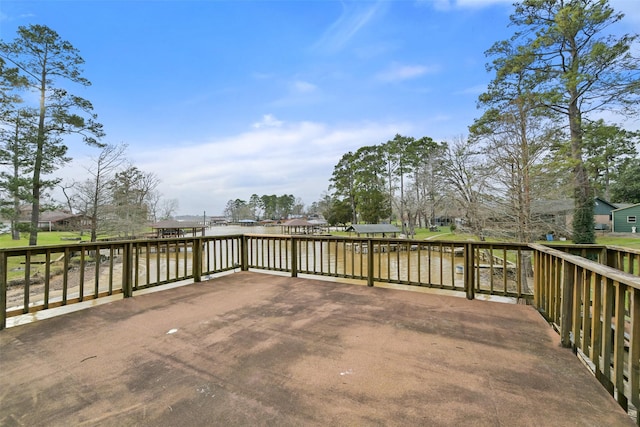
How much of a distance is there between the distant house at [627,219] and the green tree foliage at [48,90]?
35438 millimetres

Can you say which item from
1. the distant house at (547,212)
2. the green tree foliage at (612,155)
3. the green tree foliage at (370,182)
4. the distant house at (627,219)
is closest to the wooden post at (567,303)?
the distant house at (547,212)

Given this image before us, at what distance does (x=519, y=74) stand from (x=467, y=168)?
13.4ft

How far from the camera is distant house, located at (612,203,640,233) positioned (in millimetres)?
20125

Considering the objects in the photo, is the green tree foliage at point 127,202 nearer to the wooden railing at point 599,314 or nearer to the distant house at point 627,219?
the wooden railing at point 599,314

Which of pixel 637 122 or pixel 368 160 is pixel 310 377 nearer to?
pixel 637 122

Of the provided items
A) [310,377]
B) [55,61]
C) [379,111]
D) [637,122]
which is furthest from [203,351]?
[55,61]

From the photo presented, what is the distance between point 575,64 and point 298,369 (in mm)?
13942

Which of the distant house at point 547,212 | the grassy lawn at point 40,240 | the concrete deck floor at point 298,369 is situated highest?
the distant house at point 547,212

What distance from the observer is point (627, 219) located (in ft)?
67.5

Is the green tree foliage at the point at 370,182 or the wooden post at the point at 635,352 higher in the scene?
the green tree foliage at the point at 370,182

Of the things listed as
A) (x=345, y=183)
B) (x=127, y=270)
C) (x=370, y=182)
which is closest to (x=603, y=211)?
(x=370, y=182)

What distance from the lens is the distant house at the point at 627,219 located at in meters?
20.1

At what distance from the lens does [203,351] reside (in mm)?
2141

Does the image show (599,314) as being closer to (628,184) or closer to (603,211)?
(603,211)
